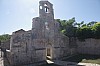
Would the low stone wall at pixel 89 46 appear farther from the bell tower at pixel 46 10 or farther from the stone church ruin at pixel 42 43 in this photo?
the bell tower at pixel 46 10

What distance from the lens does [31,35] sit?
22.1m

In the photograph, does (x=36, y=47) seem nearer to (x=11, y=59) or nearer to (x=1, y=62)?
(x=11, y=59)

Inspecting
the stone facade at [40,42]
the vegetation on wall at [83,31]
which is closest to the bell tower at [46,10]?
the stone facade at [40,42]

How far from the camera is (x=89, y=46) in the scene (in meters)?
27.3

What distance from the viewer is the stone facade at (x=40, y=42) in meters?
19.9

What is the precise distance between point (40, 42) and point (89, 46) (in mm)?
9147

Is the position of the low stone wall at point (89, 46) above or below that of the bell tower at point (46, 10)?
below

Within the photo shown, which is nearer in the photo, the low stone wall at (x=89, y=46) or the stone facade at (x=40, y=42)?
the stone facade at (x=40, y=42)

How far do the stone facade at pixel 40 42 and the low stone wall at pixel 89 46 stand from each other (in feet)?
6.61

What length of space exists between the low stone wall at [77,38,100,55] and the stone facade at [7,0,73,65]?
2.01 meters

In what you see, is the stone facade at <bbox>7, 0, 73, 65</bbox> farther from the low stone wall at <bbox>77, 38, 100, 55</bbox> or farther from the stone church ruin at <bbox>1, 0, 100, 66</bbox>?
the low stone wall at <bbox>77, 38, 100, 55</bbox>

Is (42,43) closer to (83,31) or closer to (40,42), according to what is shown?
(40,42)

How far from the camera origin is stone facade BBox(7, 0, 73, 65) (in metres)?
19.9

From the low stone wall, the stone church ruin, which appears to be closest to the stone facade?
the stone church ruin
